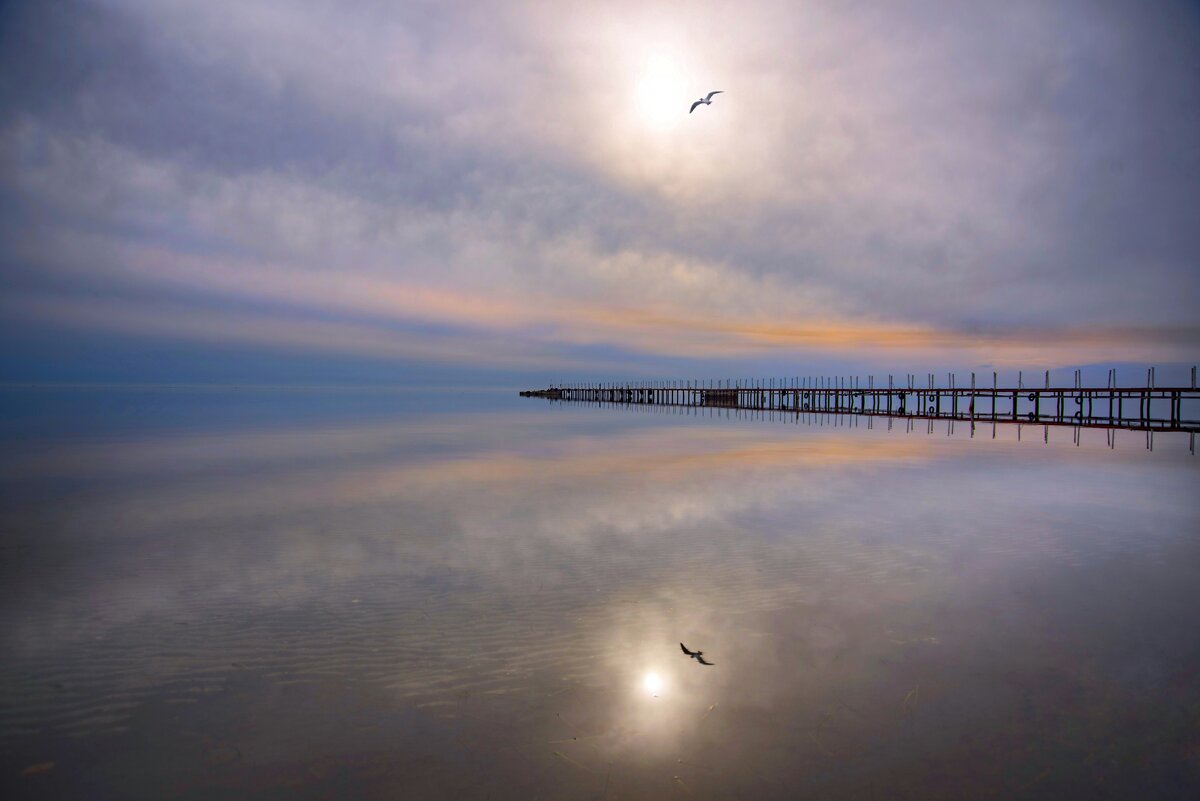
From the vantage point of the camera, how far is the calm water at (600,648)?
3.96 m

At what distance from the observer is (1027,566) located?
8.04 m

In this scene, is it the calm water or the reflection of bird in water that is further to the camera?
the reflection of bird in water

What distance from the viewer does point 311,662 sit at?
5.30 meters

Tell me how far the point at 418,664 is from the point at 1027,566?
7809mm

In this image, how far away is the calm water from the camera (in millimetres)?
3963

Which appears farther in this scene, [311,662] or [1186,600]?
[1186,600]

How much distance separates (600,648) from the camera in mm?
5605

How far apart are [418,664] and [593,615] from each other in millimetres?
1883

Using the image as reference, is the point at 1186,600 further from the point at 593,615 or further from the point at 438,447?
the point at 438,447

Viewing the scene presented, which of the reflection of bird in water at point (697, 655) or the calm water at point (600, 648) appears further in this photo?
the reflection of bird in water at point (697, 655)

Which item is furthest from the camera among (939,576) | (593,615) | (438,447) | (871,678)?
(438,447)

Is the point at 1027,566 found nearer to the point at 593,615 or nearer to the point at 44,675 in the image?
the point at 593,615

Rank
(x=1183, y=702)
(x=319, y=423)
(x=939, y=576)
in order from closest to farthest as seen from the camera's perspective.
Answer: (x=1183, y=702) → (x=939, y=576) → (x=319, y=423)

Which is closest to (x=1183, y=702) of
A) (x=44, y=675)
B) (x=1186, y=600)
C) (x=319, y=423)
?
(x=1186, y=600)
